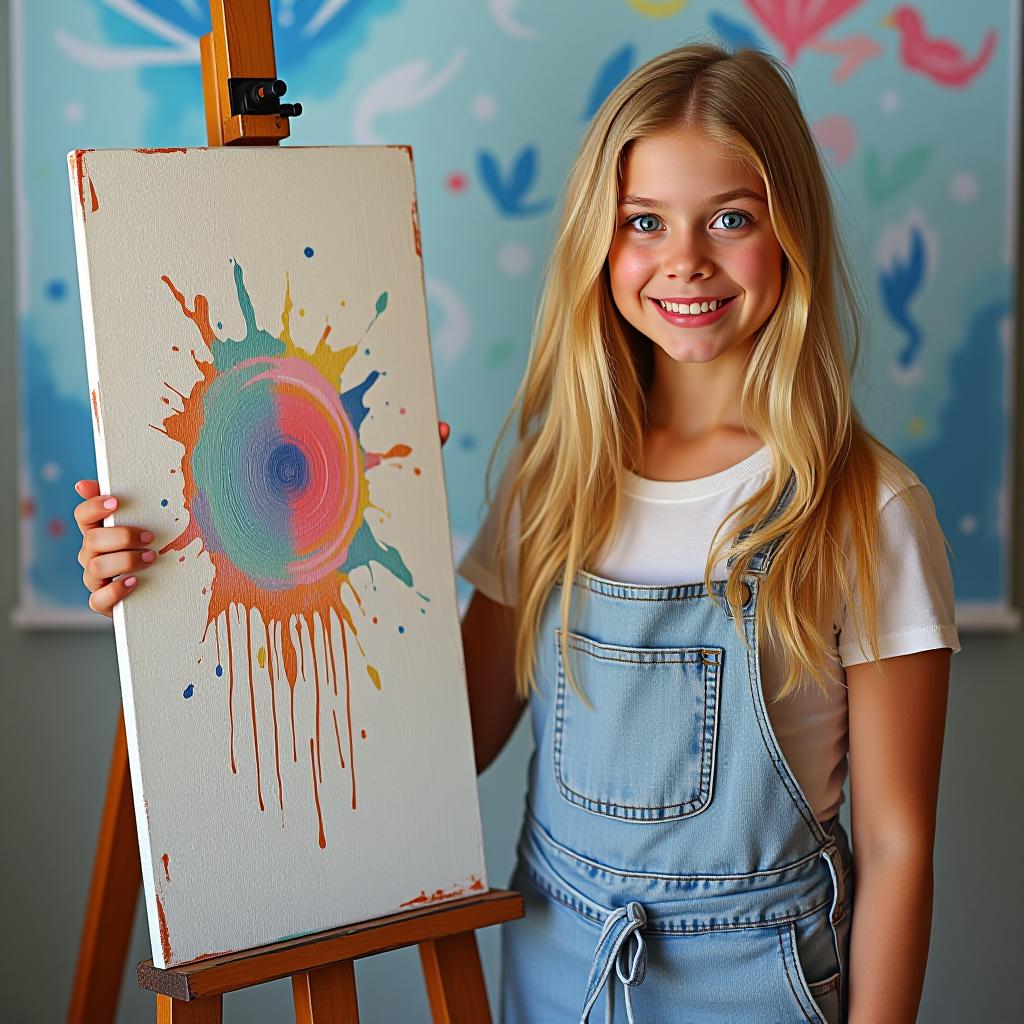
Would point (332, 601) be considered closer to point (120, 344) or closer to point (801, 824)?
point (120, 344)

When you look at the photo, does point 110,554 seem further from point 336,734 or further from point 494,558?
point 494,558

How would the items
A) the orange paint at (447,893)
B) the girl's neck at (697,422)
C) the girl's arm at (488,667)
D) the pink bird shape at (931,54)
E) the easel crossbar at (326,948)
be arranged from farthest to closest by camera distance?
1. the pink bird shape at (931,54)
2. the girl's arm at (488,667)
3. the girl's neck at (697,422)
4. the orange paint at (447,893)
5. the easel crossbar at (326,948)

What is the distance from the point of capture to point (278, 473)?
1042 millimetres

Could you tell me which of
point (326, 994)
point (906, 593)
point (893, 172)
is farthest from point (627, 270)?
point (326, 994)

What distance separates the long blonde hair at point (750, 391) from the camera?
1.11m

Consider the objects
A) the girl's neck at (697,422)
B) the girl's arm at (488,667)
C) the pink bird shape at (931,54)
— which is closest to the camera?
the girl's neck at (697,422)

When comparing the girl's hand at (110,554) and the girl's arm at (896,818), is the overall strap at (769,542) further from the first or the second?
the girl's hand at (110,554)

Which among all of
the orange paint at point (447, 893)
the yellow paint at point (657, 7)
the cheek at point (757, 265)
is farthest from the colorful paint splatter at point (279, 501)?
the yellow paint at point (657, 7)

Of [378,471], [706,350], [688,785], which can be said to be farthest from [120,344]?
[688,785]

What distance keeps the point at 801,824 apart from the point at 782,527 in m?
0.27

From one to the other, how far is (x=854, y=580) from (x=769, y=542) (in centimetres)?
8

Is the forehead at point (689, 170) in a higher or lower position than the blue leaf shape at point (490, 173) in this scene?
lower

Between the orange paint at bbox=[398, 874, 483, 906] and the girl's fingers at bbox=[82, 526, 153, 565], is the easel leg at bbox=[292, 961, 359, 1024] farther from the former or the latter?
the girl's fingers at bbox=[82, 526, 153, 565]

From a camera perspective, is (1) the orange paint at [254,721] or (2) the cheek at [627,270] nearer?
(1) the orange paint at [254,721]
